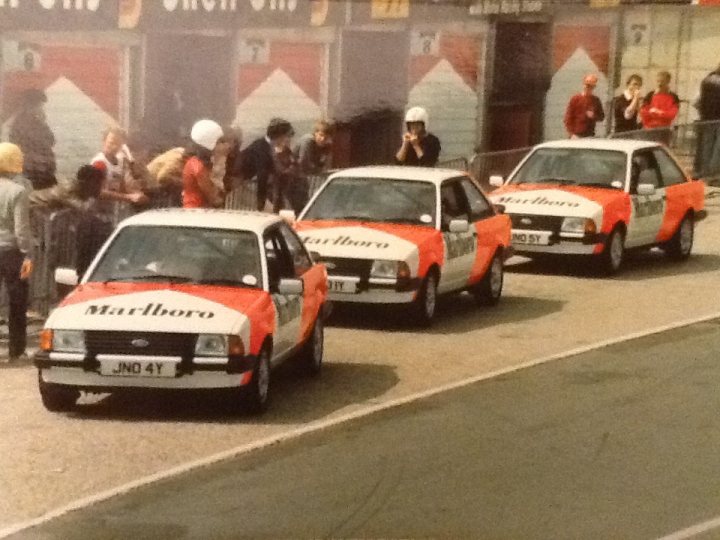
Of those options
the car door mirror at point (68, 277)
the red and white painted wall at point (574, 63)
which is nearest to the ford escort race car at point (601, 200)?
the red and white painted wall at point (574, 63)

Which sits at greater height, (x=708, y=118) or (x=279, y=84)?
(x=279, y=84)

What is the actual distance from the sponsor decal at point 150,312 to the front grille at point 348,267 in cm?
440

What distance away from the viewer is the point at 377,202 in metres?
19.0

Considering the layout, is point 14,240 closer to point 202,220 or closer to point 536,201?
point 202,220

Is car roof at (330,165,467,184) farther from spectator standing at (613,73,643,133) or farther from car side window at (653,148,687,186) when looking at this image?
spectator standing at (613,73,643,133)

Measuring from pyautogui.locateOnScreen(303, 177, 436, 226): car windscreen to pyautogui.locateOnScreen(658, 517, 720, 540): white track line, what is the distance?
8.24m

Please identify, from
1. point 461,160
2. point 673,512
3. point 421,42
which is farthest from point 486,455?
point 421,42

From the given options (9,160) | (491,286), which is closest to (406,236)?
(491,286)

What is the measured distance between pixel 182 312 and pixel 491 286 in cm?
691

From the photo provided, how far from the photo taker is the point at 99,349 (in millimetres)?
13266

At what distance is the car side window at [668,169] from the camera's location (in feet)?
78.4

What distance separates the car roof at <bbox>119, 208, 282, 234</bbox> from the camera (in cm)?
1455

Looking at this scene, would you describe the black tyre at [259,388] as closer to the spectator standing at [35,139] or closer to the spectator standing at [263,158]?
the spectator standing at [263,158]

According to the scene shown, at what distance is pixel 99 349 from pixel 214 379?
75cm
